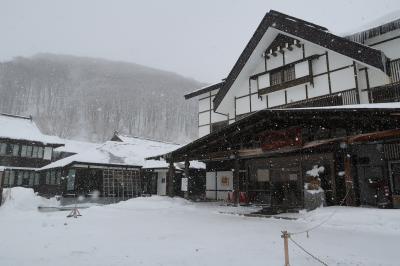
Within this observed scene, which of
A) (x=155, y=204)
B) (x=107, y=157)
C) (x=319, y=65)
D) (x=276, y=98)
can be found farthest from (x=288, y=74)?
(x=107, y=157)

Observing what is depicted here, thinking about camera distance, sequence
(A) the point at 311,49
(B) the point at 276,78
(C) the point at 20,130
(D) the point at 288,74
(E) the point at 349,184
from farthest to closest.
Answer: (C) the point at 20,130 → (B) the point at 276,78 → (D) the point at 288,74 → (A) the point at 311,49 → (E) the point at 349,184

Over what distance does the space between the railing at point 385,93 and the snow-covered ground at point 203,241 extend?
5565mm

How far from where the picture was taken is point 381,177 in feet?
47.0

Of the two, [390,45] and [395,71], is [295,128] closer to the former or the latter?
[395,71]

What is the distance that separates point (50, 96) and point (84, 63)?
31282 mm

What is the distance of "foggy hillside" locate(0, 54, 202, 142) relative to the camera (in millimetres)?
79688

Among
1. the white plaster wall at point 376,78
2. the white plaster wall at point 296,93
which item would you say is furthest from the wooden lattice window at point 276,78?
the white plaster wall at point 376,78

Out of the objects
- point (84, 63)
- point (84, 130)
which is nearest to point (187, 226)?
point (84, 130)

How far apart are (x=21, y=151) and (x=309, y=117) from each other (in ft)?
98.5

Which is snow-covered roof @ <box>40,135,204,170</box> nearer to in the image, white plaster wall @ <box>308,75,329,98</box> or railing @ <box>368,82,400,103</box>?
white plaster wall @ <box>308,75,329,98</box>

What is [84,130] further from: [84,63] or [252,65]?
[252,65]

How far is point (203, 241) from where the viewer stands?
7418 mm

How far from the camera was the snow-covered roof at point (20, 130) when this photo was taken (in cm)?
3052

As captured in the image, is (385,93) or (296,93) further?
(296,93)
